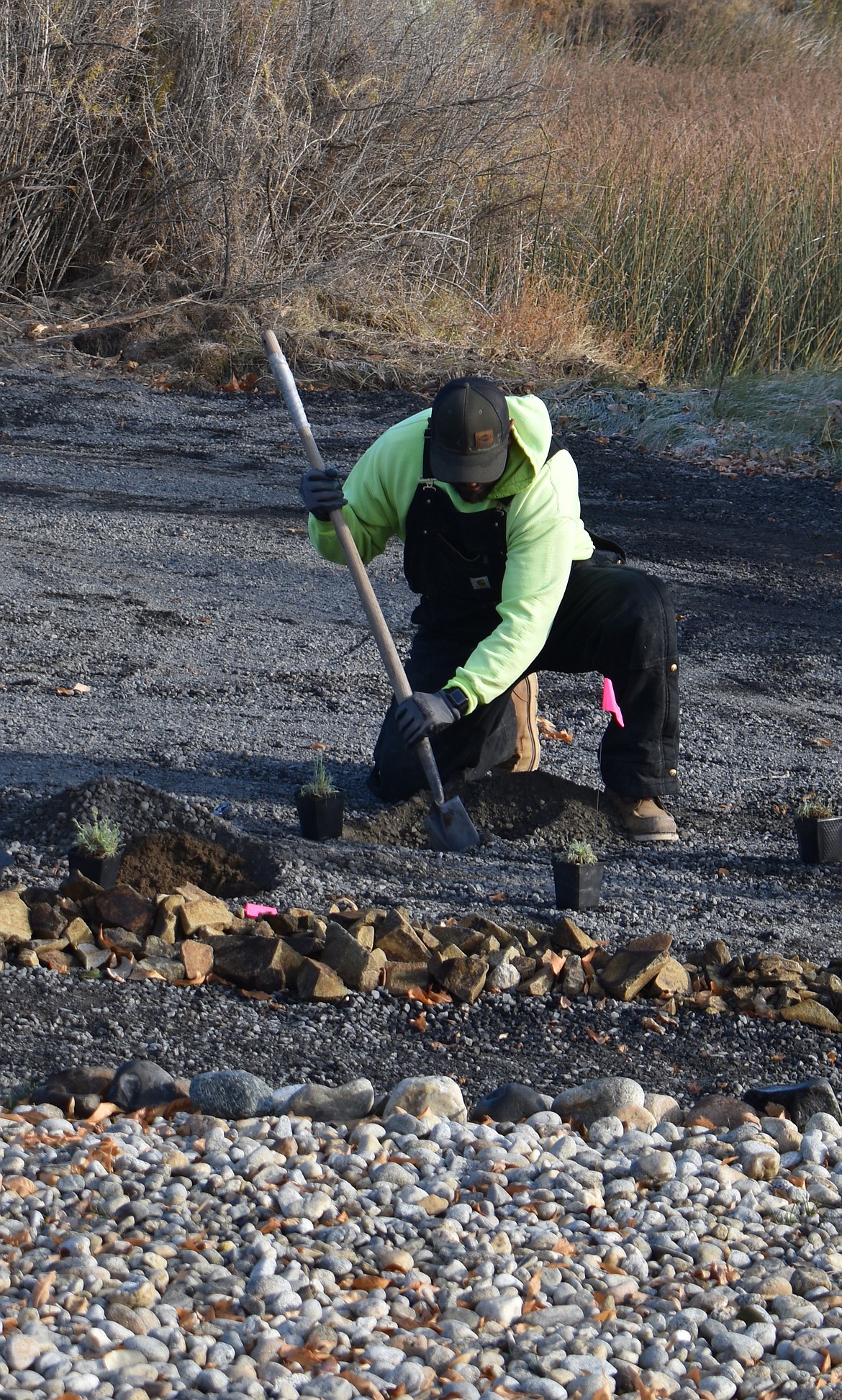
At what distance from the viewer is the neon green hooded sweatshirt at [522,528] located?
420cm

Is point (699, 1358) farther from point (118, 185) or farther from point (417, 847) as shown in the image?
point (118, 185)

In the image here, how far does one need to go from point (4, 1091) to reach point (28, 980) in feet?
1.78

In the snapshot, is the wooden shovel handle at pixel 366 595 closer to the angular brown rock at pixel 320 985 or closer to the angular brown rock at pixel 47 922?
the angular brown rock at pixel 320 985

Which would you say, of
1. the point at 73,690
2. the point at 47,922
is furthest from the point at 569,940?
the point at 73,690

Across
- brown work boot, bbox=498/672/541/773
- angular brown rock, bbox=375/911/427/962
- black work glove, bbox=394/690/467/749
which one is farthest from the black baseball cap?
angular brown rock, bbox=375/911/427/962

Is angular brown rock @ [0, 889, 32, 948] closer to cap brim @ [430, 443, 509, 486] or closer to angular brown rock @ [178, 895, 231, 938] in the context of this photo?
angular brown rock @ [178, 895, 231, 938]

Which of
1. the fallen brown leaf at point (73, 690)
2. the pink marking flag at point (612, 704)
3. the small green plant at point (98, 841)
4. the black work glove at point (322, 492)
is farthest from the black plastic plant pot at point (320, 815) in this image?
the fallen brown leaf at point (73, 690)

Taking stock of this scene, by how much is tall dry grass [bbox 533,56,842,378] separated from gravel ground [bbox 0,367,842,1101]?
244 centimetres

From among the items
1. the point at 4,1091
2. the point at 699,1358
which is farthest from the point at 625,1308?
the point at 4,1091

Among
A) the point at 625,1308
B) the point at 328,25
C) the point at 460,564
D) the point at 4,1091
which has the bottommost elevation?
the point at 4,1091

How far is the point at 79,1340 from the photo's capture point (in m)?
1.95

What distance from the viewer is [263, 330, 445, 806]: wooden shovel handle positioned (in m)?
4.21

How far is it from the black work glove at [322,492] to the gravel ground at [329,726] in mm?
964

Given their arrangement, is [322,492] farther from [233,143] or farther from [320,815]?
[233,143]
